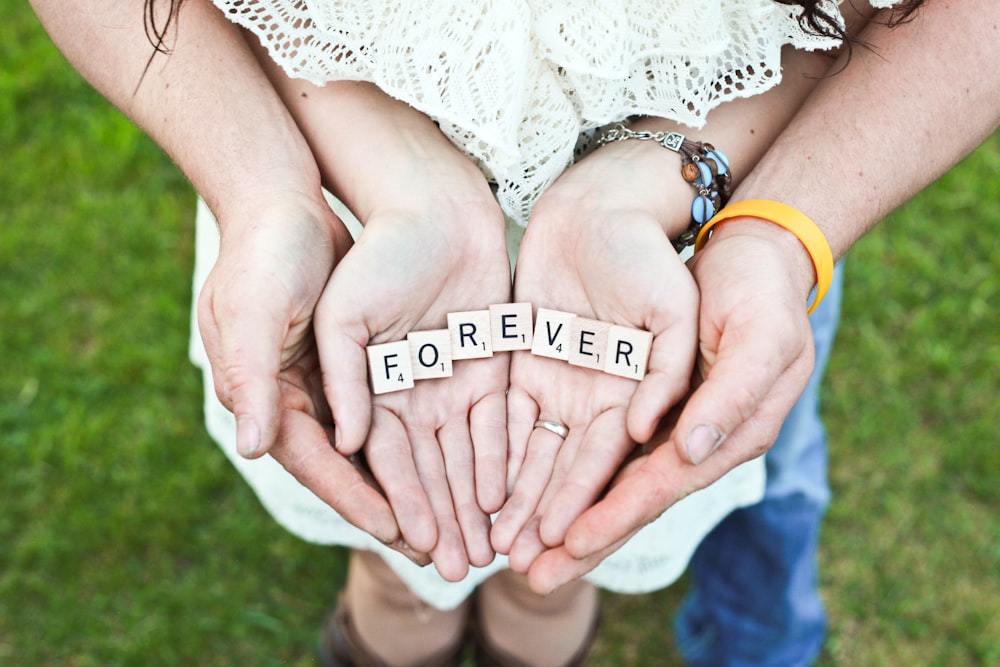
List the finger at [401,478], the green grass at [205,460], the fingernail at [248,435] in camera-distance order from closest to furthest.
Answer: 1. the fingernail at [248,435]
2. the finger at [401,478]
3. the green grass at [205,460]

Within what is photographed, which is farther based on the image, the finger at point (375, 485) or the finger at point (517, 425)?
the finger at point (517, 425)

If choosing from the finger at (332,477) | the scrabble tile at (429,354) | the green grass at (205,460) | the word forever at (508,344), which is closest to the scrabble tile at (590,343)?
the word forever at (508,344)

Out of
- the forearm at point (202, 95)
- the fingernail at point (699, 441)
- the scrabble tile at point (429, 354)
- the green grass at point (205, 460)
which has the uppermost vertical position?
the forearm at point (202, 95)

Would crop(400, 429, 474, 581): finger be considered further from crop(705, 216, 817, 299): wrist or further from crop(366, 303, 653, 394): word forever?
crop(705, 216, 817, 299): wrist

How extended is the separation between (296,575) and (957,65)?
2.29 metres

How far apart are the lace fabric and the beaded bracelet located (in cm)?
13

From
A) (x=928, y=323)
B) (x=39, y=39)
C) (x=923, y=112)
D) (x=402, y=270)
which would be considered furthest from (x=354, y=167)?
(x=39, y=39)

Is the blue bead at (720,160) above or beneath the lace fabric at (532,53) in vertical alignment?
beneath

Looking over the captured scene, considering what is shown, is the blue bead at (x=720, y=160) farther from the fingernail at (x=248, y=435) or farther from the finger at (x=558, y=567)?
the fingernail at (x=248, y=435)

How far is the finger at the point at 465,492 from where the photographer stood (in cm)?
167

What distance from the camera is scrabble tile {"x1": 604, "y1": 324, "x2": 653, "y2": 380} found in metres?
1.76

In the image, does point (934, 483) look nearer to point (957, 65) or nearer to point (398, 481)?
point (957, 65)

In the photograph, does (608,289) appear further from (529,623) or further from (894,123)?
(529,623)

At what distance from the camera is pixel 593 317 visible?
188 centimetres
